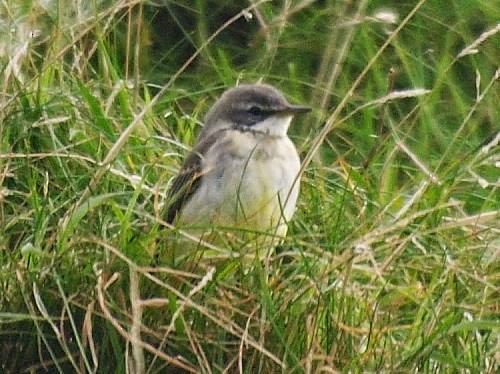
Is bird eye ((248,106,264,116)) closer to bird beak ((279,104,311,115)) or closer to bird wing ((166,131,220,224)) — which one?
bird beak ((279,104,311,115))

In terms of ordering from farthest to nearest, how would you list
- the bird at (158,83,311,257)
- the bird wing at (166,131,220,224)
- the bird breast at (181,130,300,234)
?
the bird wing at (166,131,220,224) < the bird breast at (181,130,300,234) < the bird at (158,83,311,257)

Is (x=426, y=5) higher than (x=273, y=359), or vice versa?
(x=426, y=5)

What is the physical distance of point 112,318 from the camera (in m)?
4.93

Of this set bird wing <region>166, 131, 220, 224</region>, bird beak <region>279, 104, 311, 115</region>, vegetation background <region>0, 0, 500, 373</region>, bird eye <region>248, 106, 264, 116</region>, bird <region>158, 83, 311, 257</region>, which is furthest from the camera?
bird eye <region>248, 106, 264, 116</region>

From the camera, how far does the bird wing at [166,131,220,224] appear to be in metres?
5.98

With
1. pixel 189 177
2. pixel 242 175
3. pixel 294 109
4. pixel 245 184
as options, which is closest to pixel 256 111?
pixel 294 109

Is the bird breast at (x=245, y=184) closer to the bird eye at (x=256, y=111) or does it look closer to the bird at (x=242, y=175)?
the bird at (x=242, y=175)

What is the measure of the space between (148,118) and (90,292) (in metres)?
1.73

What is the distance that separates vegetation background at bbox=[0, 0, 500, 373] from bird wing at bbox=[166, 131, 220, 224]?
0.30 ft

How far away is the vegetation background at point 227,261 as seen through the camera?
16.7 ft

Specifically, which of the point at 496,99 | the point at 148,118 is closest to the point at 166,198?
the point at 148,118

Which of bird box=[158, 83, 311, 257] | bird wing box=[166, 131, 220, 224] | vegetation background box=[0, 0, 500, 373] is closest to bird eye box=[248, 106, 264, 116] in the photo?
bird box=[158, 83, 311, 257]

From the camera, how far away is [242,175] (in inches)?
226

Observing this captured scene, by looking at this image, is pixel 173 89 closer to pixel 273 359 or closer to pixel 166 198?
pixel 166 198
